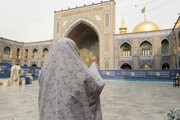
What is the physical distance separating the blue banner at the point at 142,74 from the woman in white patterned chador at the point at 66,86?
12.9 metres

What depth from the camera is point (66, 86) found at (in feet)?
3.19

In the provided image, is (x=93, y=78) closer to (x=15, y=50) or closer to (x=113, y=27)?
(x=113, y=27)

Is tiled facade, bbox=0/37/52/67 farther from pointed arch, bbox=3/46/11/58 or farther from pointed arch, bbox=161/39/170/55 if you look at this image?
pointed arch, bbox=161/39/170/55

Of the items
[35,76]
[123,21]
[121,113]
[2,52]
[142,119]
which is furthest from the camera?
[123,21]

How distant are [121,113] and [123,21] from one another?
85.0ft

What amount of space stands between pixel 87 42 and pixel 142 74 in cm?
1142

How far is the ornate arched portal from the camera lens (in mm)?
20812

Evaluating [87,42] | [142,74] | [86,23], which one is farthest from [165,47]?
[87,42]

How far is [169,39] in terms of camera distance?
597 inches

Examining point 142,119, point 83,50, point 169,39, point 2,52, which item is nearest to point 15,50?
point 2,52

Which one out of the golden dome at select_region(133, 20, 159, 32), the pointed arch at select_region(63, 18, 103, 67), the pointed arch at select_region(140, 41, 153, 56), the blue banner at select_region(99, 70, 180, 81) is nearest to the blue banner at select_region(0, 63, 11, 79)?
the blue banner at select_region(99, 70, 180, 81)

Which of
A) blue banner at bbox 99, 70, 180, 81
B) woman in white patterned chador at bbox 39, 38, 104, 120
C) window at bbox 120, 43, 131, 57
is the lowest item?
blue banner at bbox 99, 70, 180, 81

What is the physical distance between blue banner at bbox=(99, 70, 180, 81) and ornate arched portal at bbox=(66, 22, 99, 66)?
22.4 ft

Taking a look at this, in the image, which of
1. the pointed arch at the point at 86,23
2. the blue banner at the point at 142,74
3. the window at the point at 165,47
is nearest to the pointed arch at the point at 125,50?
the pointed arch at the point at 86,23
